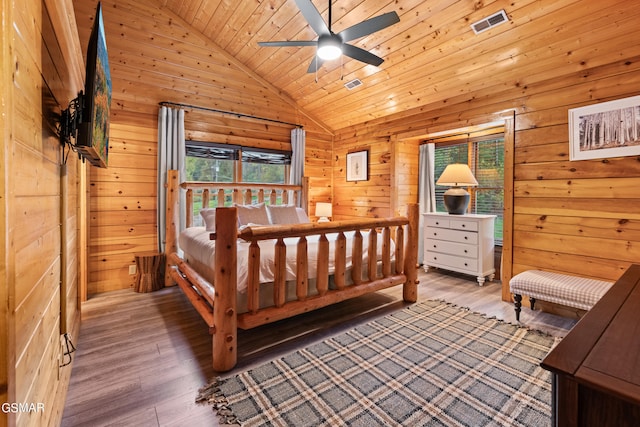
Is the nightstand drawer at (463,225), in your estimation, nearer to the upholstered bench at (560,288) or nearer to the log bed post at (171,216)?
the upholstered bench at (560,288)

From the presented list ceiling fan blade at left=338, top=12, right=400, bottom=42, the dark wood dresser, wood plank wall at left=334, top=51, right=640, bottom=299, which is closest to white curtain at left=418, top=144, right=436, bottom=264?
wood plank wall at left=334, top=51, right=640, bottom=299

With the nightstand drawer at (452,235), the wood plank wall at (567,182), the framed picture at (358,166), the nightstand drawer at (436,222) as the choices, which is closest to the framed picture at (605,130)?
the wood plank wall at (567,182)

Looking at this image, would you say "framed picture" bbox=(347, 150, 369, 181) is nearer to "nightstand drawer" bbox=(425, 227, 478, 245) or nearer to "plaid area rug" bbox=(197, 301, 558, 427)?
"nightstand drawer" bbox=(425, 227, 478, 245)

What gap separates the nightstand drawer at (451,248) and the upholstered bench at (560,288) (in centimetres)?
95

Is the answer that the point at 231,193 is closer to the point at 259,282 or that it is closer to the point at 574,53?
the point at 259,282

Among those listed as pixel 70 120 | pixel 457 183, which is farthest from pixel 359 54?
pixel 457 183

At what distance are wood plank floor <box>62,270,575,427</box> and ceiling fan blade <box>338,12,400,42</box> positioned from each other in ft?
7.81

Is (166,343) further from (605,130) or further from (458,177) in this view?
(605,130)

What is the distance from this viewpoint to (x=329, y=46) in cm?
229

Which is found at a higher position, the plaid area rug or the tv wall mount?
the tv wall mount

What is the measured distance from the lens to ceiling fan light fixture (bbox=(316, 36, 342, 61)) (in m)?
2.26

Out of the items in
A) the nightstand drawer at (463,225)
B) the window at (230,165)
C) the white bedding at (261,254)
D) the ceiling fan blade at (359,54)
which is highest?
the ceiling fan blade at (359,54)

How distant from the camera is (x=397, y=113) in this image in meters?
4.44

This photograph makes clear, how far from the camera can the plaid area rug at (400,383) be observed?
1.51 metres
